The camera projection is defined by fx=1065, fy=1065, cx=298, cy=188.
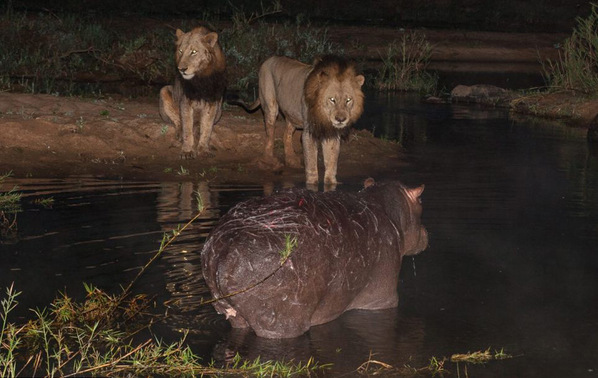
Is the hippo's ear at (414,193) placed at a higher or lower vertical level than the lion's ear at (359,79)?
lower

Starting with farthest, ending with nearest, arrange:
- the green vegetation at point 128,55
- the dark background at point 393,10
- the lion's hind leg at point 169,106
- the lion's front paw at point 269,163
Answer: the dark background at point 393,10
the green vegetation at point 128,55
the lion's hind leg at point 169,106
the lion's front paw at point 269,163

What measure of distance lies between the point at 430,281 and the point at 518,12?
46179 millimetres

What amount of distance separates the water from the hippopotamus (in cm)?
18

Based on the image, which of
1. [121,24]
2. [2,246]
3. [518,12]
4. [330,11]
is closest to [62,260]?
[2,246]

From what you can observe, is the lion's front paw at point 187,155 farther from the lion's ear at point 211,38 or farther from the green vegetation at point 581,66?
the green vegetation at point 581,66

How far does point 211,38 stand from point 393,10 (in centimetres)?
3993

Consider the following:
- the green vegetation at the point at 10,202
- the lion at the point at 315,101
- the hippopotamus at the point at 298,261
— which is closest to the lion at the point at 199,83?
the lion at the point at 315,101

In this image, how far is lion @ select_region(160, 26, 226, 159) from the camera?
45.2 ft

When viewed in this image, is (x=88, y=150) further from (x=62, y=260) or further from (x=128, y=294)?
(x=128, y=294)

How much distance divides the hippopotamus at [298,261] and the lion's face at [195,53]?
643 cm

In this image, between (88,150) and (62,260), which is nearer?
(62,260)

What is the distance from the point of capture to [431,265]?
9133mm

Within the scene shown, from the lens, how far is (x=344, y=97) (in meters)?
11.9

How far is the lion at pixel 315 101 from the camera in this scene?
1191 centimetres
